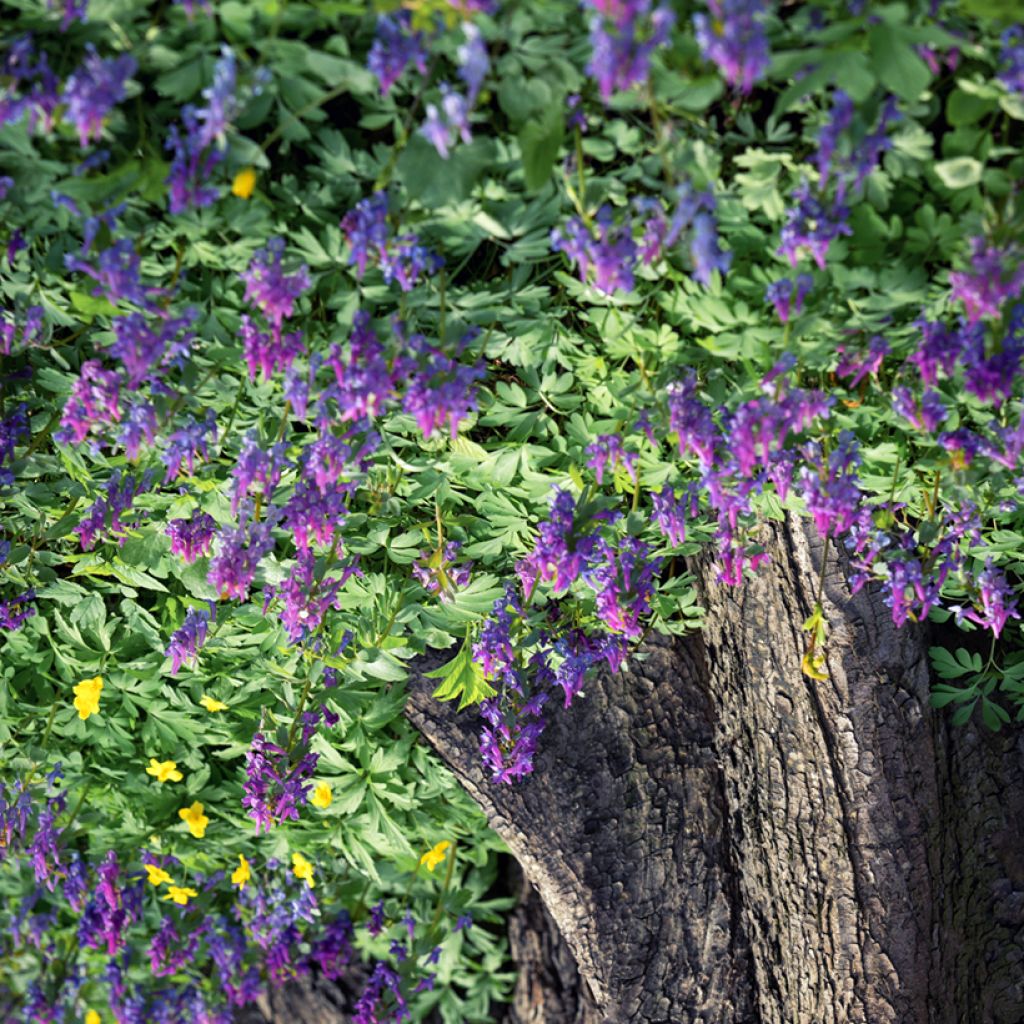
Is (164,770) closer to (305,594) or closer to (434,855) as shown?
(434,855)

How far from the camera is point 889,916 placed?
253 centimetres

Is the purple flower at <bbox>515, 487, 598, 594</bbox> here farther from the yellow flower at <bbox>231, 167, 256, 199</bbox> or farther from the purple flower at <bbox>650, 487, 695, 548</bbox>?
the yellow flower at <bbox>231, 167, 256, 199</bbox>

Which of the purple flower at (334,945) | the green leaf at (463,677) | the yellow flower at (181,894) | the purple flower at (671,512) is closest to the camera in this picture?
the purple flower at (671,512)

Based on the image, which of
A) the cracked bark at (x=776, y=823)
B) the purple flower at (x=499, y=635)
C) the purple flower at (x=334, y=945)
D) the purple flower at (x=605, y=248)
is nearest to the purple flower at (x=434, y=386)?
the purple flower at (x=605, y=248)

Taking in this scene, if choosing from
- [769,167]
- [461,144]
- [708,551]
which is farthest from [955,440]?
[461,144]

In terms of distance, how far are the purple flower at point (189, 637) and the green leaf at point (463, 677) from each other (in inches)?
19.7

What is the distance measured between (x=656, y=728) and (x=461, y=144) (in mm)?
1627

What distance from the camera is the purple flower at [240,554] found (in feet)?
6.49

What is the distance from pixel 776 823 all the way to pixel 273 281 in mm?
1769

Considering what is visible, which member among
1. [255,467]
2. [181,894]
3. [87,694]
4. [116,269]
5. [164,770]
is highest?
[116,269]

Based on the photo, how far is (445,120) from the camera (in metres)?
1.46

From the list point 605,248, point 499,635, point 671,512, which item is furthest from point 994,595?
point 605,248

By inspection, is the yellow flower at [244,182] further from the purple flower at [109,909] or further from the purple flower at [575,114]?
the purple flower at [109,909]

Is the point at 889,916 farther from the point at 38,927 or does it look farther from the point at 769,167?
the point at 38,927
